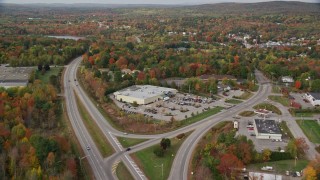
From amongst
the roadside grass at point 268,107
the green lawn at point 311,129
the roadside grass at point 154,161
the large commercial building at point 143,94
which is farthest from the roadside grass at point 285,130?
the large commercial building at point 143,94

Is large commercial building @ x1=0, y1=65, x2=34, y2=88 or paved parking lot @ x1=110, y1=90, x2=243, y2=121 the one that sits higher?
large commercial building @ x1=0, y1=65, x2=34, y2=88

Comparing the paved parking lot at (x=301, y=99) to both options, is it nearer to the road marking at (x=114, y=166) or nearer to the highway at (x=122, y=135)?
the highway at (x=122, y=135)

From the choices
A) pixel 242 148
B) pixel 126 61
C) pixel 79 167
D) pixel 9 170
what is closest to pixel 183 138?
pixel 242 148

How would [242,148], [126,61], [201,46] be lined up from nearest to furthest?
[242,148] < [126,61] < [201,46]

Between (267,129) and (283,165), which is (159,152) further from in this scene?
(267,129)

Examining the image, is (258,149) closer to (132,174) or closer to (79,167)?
(132,174)

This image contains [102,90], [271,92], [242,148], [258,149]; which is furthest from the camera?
[271,92]

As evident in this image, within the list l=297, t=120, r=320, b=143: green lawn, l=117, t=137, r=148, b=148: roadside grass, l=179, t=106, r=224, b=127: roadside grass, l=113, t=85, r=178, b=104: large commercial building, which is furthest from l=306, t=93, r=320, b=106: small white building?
l=117, t=137, r=148, b=148: roadside grass

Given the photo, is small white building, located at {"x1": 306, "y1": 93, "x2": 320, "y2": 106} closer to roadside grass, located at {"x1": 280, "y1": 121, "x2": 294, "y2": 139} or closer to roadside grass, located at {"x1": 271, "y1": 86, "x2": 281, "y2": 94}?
roadside grass, located at {"x1": 271, "y1": 86, "x2": 281, "y2": 94}
